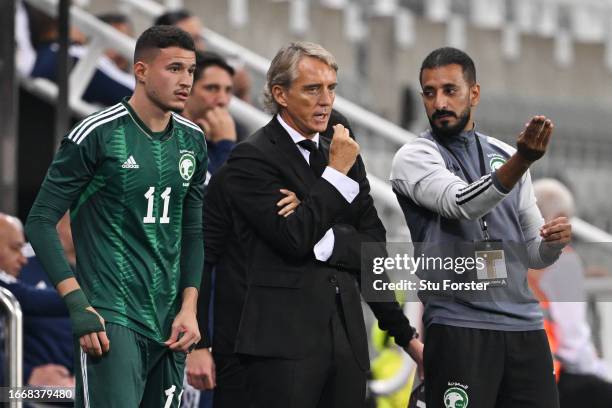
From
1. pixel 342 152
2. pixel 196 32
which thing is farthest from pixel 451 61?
pixel 196 32

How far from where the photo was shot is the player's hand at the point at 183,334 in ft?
15.9

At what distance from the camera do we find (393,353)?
7.27 metres

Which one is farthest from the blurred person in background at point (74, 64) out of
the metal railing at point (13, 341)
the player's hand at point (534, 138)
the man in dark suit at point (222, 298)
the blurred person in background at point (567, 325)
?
the player's hand at point (534, 138)

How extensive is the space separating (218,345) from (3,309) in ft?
4.05

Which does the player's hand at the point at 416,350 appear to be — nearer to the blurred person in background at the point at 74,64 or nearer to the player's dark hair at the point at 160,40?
the player's dark hair at the point at 160,40

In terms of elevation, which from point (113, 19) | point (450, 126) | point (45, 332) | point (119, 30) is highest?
point (113, 19)

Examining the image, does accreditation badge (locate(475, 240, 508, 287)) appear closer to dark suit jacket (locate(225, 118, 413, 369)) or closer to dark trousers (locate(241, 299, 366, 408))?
dark suit jacket (locate(225, 118, 413, 369))

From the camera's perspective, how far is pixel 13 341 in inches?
239

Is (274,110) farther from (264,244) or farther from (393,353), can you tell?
(393,353)

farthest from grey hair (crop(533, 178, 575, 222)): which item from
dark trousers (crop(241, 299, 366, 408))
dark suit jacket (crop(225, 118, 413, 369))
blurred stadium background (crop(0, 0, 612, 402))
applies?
dark trousers (crop(241, 299, 366, 408))

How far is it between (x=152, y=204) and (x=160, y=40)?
557 mm

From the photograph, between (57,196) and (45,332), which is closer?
(57,196)

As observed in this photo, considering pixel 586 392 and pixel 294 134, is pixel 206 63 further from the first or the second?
pixel 586 392

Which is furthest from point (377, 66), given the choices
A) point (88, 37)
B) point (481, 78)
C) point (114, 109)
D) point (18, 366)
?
point (114, 109)
